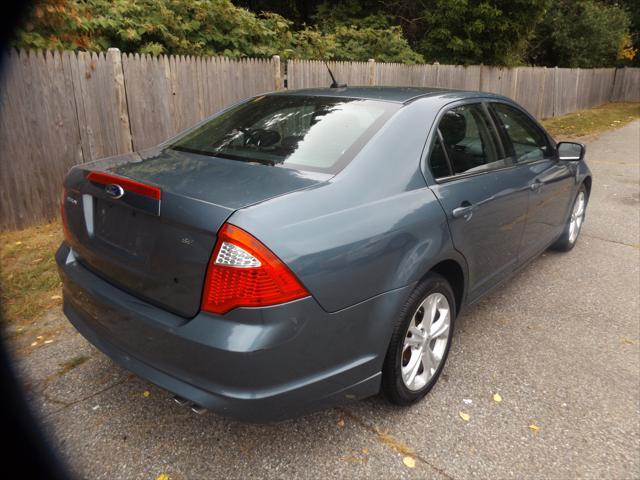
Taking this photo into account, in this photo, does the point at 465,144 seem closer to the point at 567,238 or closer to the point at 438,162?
the point at 438,162

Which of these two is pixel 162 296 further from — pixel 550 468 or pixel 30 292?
pixel 30 292

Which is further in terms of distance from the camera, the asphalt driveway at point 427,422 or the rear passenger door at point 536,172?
the rear passenger door at point 536,172

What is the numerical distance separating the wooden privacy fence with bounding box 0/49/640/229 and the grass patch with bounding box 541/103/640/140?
10080mm

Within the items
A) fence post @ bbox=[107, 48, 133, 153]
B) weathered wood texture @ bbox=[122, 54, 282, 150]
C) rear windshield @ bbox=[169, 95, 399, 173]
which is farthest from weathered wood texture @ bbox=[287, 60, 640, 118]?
rear windshield @ bbox=[169, 95, 399, 173]

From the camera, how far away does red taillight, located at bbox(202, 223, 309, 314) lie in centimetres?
187

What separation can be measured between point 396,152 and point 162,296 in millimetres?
1328

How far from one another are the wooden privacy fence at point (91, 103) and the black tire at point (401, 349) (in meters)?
4.44

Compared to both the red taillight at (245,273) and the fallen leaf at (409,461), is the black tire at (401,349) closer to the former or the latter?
the fallen leaf at (409,461)

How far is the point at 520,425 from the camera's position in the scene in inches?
102

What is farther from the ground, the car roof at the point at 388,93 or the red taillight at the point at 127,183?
the car roof at the point at 388,93

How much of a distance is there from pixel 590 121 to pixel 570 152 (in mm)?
15300

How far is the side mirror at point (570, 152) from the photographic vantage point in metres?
4.15

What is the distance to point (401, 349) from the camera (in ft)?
8.09

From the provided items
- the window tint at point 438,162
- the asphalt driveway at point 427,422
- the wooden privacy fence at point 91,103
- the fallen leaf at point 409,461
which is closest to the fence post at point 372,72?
the wooden privacy fence at point 91,103
